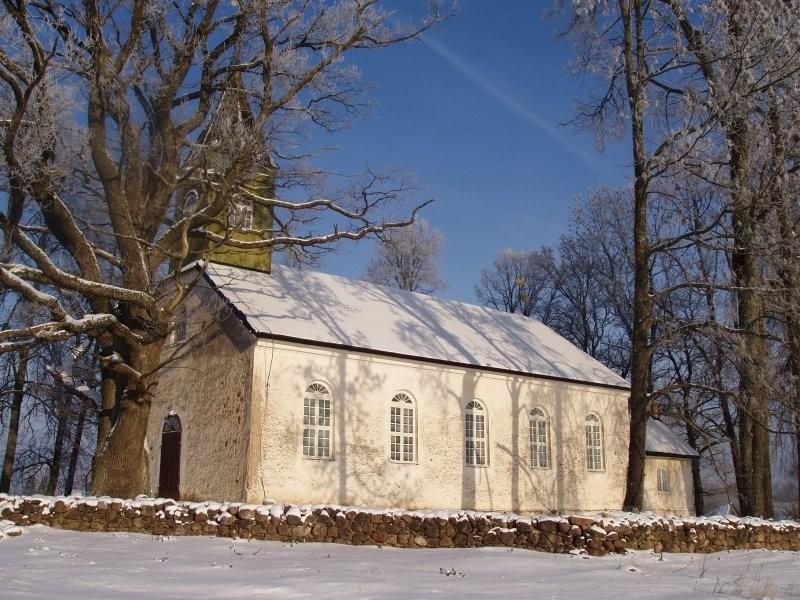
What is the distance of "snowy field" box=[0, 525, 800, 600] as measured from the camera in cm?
853

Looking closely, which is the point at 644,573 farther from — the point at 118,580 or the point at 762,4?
the point at 762,4

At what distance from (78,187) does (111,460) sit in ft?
19.7

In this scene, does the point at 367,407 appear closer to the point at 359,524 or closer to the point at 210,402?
the point at 210,402

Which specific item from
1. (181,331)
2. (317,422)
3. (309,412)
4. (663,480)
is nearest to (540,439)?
(663,480)

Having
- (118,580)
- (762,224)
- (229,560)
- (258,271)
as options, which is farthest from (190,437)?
(762,224)

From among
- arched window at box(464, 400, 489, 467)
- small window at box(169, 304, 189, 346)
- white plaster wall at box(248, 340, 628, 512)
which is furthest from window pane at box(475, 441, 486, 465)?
small window at box(169, 304, 189, 346)

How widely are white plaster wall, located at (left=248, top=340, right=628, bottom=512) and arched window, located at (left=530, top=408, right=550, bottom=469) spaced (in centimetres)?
20

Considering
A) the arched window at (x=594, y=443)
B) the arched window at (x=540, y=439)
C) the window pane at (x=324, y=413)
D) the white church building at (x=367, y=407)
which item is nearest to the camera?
the white church building at (x=367, y=407)

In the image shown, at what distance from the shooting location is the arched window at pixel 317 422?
62.2ft

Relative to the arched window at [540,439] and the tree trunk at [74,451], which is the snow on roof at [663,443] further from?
the tree trunk at [74,451]

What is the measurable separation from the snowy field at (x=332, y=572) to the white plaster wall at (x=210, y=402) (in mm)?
5305

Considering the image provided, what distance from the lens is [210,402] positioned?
64.7 feet

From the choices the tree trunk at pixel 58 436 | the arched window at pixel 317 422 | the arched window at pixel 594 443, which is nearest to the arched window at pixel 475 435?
the arched window at pixel 594 443

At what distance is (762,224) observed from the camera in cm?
1688
